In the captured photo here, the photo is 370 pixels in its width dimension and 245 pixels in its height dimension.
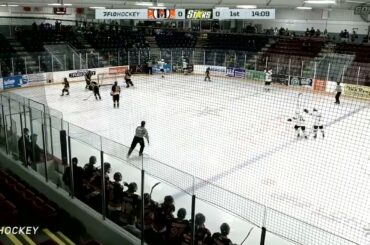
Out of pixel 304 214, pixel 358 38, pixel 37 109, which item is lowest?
pixel 304 214

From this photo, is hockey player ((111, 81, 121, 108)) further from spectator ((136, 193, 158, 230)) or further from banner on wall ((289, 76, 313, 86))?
spectator ((136, 193, 158, 230))

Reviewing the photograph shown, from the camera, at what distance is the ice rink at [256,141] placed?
744 cm

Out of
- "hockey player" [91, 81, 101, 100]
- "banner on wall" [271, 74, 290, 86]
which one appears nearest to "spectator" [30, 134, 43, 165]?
"hockey player" [91, 81, 101, 100]

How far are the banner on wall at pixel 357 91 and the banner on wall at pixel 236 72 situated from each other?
5.38m

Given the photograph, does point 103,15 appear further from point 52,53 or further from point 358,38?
point 358,38

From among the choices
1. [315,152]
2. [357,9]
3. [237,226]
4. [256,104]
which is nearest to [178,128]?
[315,152]

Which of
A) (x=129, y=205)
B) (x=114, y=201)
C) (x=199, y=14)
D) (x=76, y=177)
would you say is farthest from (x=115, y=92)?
(x=129, y=205)

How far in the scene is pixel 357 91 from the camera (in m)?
17.5

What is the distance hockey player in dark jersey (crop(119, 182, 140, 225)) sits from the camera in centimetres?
493

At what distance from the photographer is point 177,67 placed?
2244cm

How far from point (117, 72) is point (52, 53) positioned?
3.88m

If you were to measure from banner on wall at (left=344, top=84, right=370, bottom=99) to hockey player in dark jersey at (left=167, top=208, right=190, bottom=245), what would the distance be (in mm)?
14715

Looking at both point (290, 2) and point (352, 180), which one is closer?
point (352, 180)

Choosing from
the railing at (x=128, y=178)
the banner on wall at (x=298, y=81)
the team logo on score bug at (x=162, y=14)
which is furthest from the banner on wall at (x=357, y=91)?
the railing at (x=128, y=178)
